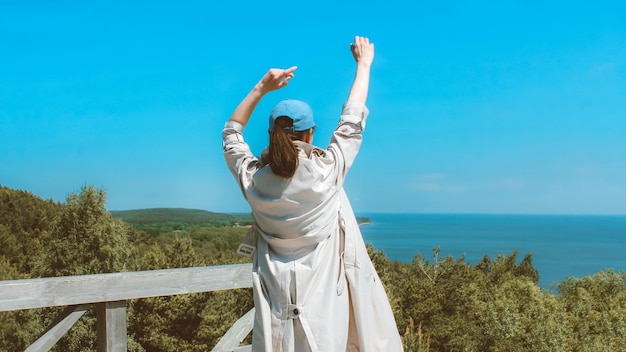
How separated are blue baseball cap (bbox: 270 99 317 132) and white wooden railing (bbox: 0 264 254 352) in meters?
1.09

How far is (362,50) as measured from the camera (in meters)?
2.12

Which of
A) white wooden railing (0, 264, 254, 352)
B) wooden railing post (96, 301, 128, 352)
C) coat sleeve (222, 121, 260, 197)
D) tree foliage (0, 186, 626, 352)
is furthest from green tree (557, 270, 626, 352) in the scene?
coat sleeve (222, 121, 260, 197)

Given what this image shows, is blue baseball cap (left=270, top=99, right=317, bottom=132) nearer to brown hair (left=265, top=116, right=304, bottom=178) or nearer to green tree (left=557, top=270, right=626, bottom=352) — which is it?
brown hair (left=265, top=116, right=304, bottom=178)

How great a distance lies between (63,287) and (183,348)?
16197 mm

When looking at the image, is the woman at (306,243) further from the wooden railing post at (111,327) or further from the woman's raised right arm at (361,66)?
the wooden railing post at (111,327)

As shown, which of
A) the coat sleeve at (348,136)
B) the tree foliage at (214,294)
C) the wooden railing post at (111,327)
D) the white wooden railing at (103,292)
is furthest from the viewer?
the tree foliage at (214,294)

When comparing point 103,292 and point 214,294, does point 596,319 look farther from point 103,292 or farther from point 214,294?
point 103,292

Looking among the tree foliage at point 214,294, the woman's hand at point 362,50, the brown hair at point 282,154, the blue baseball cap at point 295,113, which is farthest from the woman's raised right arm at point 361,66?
the tree foliage at point 214,294

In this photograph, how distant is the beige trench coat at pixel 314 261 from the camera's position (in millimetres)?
1860

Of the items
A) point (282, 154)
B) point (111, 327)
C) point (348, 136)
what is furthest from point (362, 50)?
point (111, 327)

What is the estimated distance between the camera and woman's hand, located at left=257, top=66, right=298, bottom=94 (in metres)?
1.95

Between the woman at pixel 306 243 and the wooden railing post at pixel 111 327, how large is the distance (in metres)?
0.87

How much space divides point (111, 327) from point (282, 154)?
1297 mm

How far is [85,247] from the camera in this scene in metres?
15.4
